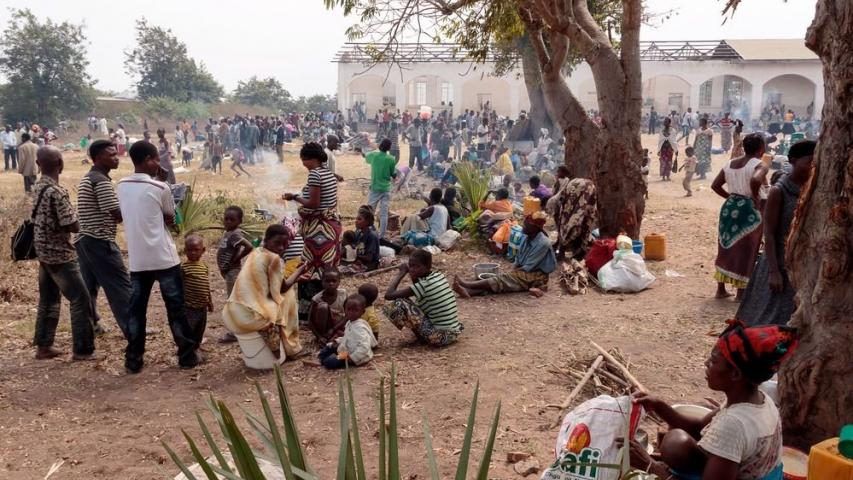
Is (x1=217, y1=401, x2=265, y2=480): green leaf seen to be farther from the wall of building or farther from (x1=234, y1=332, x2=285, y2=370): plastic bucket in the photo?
the wall of building

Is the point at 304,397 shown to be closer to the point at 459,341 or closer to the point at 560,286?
the point at 459,341

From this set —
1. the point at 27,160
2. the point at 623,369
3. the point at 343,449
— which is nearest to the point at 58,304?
the point at 623,369

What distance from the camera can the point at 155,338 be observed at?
5.64 meters

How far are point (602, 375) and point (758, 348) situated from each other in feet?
7.10

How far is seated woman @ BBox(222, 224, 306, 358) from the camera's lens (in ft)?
15.6

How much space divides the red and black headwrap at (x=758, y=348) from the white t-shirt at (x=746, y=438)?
0.12 meters

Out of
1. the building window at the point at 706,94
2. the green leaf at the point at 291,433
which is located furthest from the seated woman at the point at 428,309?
the building window at the point at 706,94

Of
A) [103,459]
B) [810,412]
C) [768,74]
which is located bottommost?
[103,459]

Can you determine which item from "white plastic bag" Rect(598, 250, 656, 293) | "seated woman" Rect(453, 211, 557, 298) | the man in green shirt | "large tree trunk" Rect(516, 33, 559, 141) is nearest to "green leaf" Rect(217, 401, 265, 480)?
"seated woman" Rect(453, 211, 557, 298)

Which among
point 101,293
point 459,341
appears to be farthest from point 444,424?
point 101,293

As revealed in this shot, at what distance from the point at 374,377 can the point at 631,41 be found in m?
5.51

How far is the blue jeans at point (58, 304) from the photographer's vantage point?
4879 millimetres

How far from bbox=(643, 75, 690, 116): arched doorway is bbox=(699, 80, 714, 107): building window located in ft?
2.52

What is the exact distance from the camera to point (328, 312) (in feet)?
17.6
